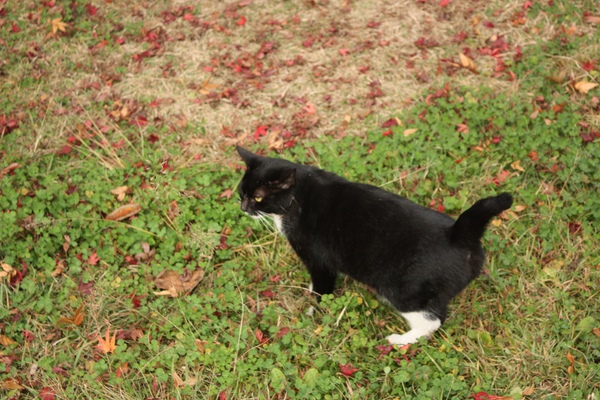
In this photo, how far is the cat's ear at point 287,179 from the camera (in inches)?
127

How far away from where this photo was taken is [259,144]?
472cm

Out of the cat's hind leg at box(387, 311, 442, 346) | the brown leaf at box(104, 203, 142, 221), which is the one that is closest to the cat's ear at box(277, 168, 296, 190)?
the cat's hind leg at box(387, 311, 442, 346)

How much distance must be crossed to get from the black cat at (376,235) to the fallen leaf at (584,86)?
2.47 m

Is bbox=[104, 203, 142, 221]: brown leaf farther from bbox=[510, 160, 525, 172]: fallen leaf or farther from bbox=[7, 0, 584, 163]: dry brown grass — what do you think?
bbox=[510, 160, 525, 172]: fallen leaf

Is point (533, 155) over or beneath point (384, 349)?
over

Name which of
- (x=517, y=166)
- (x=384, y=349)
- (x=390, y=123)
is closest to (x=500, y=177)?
(x=517, y=166)

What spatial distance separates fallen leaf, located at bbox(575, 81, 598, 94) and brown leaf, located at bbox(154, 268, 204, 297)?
3.75 m

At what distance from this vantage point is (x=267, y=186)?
3385mm

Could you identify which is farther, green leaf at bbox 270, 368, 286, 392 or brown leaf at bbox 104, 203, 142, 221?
brown leaf at bbox 104, 203, 142, 221

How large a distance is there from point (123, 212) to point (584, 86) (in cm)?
426

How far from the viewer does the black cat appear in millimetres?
2943

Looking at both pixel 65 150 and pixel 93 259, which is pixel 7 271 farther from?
pixel 65 150

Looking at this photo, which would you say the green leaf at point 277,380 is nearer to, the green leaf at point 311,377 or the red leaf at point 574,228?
the green leaf at point 311,377

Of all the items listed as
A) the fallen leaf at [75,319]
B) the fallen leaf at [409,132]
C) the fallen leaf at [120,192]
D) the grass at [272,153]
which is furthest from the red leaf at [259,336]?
the fallen leaf at [409,132]
